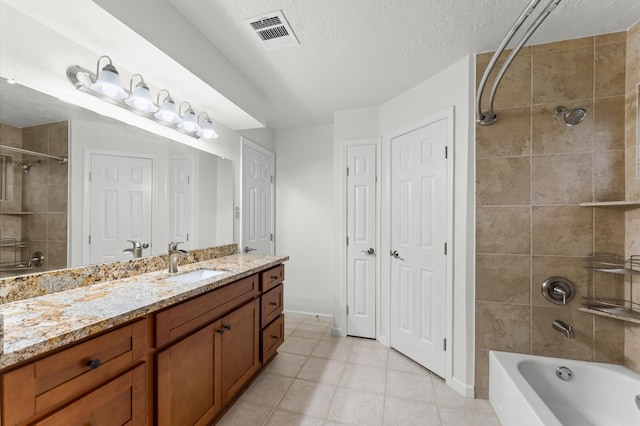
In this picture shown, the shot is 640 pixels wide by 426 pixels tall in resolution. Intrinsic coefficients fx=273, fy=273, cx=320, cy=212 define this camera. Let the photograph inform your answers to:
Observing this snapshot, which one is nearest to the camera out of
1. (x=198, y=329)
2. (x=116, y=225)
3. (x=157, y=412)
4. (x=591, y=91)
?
(x=157, y=412)

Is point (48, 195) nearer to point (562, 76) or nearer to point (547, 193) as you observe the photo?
point (547, 193)

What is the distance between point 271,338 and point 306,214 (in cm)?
159

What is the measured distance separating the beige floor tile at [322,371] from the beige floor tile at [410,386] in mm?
389

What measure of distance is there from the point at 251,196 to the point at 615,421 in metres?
3.09

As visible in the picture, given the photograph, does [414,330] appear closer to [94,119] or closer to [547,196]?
[547,196]

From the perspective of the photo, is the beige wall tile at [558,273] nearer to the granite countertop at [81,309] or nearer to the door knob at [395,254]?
the door knob at [395,254]

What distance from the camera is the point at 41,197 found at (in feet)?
4.18

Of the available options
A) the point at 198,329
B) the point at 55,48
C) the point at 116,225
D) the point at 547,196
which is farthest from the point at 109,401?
the point at 547,196

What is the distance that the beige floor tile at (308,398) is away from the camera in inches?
68.8

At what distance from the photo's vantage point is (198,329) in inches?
55.7

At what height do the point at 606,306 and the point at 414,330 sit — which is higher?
the point at 606,306

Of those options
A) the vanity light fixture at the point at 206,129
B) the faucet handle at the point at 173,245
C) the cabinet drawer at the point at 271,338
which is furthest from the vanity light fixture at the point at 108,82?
the cabinet drawer at the point at 271,338

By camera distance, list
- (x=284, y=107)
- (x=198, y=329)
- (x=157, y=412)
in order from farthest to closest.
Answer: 1. (x=284, y=107)
2. (x=198, y=329)
3. (x=157, y=412)

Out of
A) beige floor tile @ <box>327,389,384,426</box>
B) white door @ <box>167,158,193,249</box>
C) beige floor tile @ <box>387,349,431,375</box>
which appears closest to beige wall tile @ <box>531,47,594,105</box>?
beige floor tile @ <box>387,349,431,375</box>
